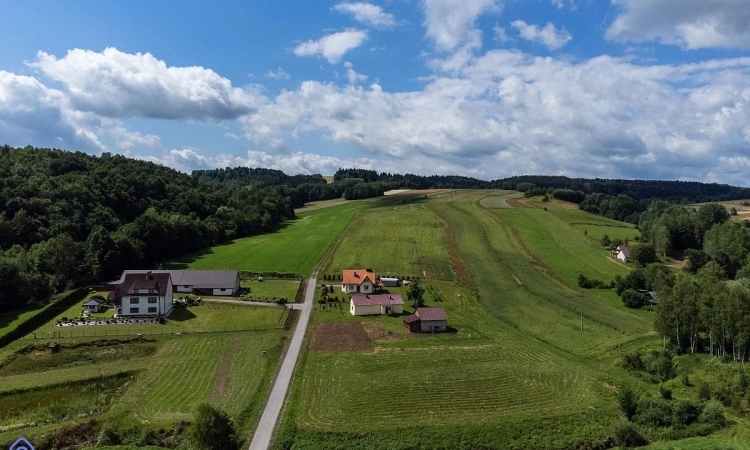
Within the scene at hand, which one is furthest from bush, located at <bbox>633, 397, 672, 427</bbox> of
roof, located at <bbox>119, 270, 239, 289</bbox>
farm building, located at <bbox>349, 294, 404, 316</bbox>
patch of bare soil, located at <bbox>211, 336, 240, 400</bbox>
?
roof, located at <bbox>119, 270, 239, 289</bbox>

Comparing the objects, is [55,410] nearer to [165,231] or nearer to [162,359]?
[162,359]

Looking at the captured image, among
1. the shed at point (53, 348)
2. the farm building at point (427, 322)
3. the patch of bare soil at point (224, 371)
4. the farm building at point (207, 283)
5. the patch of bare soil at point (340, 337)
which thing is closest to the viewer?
the patch of bare soil at point (224, 371)

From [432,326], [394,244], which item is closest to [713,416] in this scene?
[432,326]

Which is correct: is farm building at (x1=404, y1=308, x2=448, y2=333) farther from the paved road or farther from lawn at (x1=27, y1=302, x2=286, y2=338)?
lawn at (x1=27, y1=302, x2=286, y2=338)

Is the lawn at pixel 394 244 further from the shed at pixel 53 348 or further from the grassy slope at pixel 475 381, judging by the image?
the shed at pixel 53 348

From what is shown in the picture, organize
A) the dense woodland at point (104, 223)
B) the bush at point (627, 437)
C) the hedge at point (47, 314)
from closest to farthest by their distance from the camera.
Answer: the bush at point (627, 437) → the hedge at point (47, 314) → the dense woodland at point (104, 223)

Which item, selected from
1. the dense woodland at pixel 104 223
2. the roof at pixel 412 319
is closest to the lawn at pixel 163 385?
the roof at pixel 412 319

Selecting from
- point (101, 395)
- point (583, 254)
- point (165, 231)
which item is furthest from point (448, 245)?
point (101, 395)
